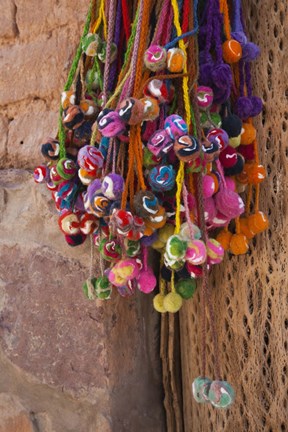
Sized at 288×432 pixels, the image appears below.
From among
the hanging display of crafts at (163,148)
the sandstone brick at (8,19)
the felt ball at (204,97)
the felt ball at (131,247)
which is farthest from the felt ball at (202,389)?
the sandstone brick at (8,19)

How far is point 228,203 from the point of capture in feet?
3.10

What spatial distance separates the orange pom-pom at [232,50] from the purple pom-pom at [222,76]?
2 centimetres

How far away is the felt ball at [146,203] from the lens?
2.93 ft

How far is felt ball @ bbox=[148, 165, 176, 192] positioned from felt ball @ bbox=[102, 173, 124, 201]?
0.05 m

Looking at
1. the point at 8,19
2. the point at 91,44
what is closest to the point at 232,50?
the point at 91,44

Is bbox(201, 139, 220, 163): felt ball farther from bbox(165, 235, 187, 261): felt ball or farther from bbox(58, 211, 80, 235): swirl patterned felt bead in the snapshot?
bbox(58, 211, 80, 235): swirl patterned felt bead

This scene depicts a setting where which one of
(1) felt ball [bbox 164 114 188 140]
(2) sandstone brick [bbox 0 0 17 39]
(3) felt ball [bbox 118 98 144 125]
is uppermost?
(2) sandstone brick [bbox 0 0 17 39]

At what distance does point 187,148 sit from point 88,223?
9.8 inches

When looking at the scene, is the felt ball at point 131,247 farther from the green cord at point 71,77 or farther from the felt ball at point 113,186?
the green cord at point 71,77

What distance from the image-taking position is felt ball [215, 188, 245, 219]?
0.94m

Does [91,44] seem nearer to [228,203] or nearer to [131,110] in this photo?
[131,110]

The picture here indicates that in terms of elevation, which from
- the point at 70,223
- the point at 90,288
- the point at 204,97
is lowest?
the point at 90,288

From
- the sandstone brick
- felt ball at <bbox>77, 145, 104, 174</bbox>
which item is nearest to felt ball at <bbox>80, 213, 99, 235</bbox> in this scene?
felt ball at <bbox>77, 145, 104, 174</bbox>

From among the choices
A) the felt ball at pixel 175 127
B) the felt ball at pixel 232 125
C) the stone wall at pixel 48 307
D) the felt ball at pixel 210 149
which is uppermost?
the felt ball at pixel 175 127
